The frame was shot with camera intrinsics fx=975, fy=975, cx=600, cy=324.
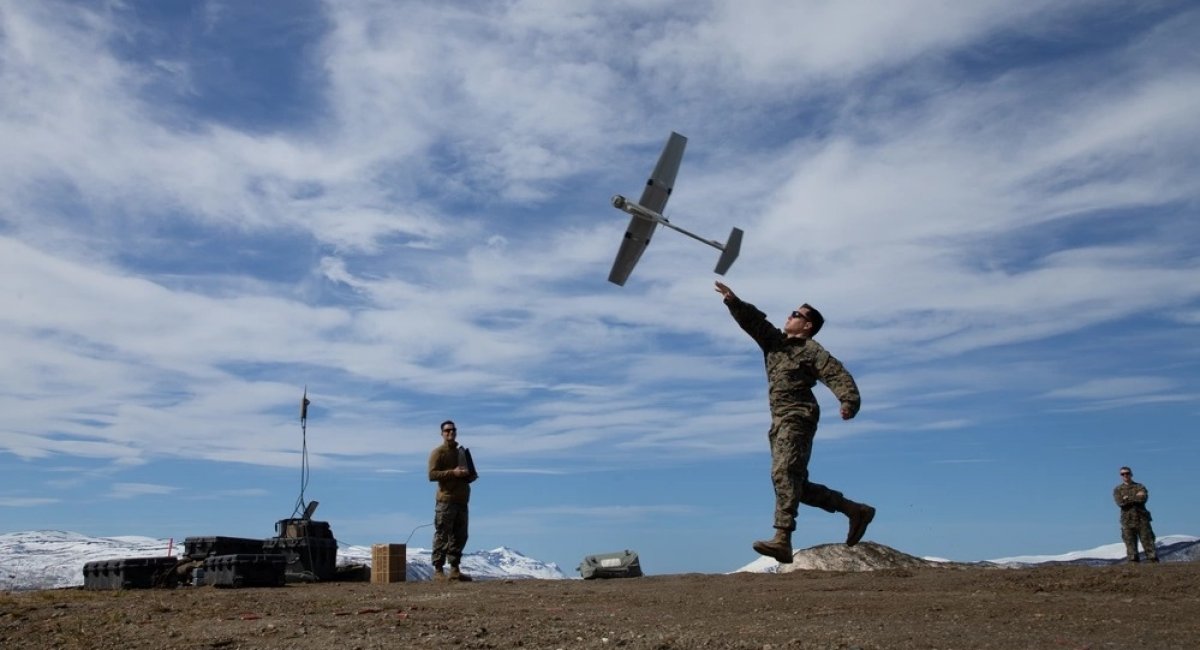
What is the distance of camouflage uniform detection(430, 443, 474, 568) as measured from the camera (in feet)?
46.5

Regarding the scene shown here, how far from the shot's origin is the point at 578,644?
5.81 metres

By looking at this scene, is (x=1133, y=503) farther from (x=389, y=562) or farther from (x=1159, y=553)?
(x=389, y=562)

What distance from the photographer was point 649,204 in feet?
93.2

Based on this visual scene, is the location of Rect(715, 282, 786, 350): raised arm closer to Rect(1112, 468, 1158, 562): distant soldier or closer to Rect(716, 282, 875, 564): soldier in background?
Rect(716, 282, 875, 564): soldier in background

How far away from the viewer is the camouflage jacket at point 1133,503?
1925 cm

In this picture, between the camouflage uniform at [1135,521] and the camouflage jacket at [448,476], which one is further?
the camouflage uniform at [1135,521]

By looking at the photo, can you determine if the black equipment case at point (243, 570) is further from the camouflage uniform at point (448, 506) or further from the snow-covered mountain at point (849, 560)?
the snow-covered mountain at point (849, 560)

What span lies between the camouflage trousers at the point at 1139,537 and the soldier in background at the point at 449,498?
1333 cm

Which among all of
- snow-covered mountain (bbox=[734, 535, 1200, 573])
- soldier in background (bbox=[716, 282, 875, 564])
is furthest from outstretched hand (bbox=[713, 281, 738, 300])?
snow-covered mountain (bbox=[734, 535, 1200, 573])

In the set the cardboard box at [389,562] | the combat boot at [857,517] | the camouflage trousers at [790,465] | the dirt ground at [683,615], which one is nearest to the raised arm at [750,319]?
the camouflage trousers at [790,465]

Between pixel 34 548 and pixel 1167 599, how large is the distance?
83.7 ft

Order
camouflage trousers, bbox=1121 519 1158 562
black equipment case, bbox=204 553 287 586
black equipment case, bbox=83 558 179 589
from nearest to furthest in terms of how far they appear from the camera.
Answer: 1. black equipment case, bbox=204 553 287 586
2. black equipment case, bbox=83 558 179 589
3. camouflage trousers, bbox=1121 519 1158 562

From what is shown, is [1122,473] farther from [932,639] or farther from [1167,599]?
[932,639]

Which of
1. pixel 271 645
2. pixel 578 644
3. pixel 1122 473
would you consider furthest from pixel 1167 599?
pixel 1122 473
